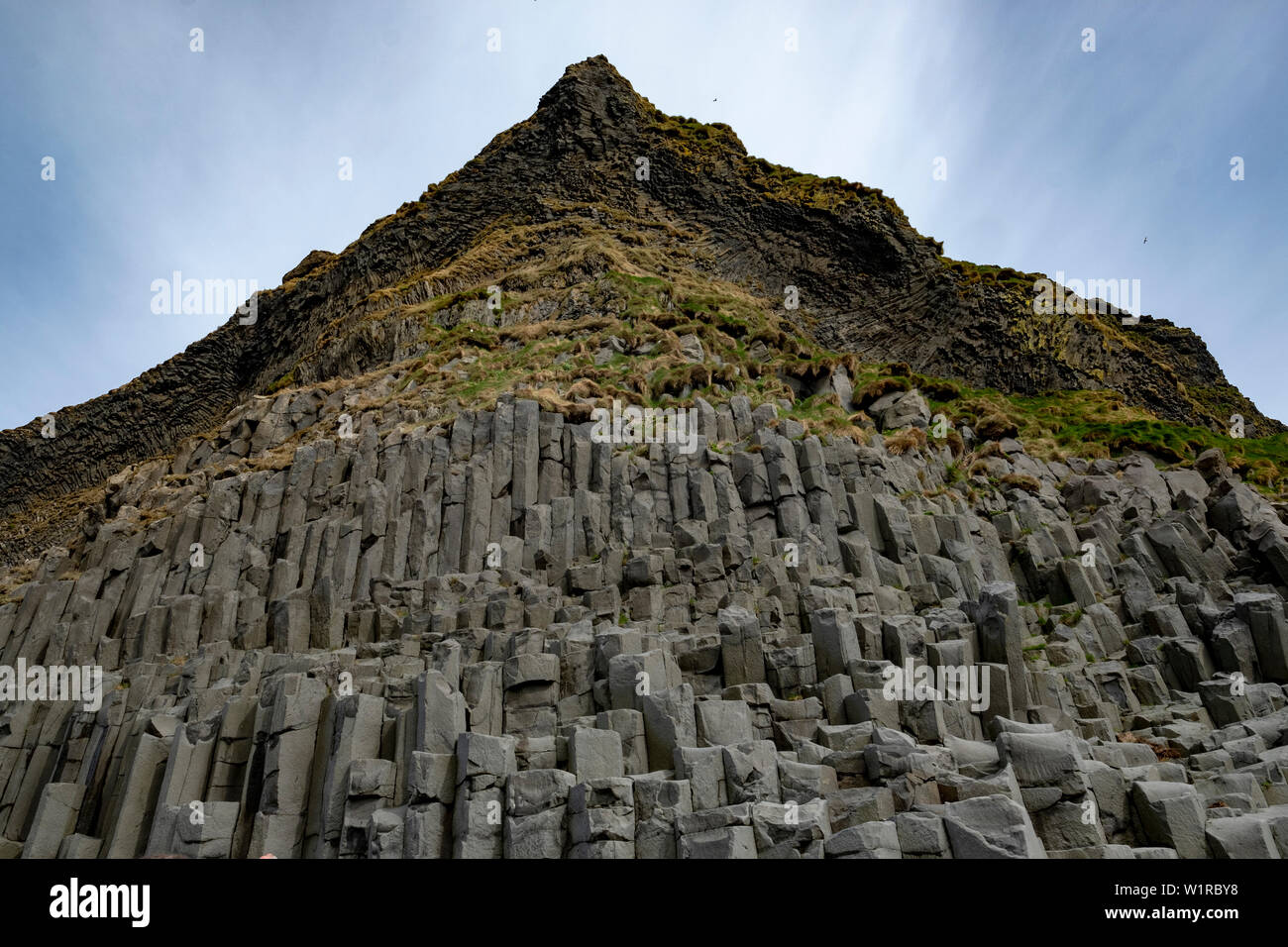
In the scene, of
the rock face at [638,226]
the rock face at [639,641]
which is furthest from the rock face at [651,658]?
the rock face at [638,226]

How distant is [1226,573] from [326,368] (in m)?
38.4

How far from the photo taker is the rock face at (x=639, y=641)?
36.7ft

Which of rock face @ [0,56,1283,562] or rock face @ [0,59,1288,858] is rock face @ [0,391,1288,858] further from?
rock face @ [0,56,1283,562]

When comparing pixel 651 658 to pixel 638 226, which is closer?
pixel 651 658

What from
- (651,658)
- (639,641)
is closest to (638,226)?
(639,641)

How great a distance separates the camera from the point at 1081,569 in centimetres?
2053

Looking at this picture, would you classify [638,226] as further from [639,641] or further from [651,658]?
[651,658]

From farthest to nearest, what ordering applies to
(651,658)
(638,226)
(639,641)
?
(638,226)
(639,641)
(651,658)

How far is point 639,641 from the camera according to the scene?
15297 mm

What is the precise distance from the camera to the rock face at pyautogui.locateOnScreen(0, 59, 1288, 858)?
1118 centimetres

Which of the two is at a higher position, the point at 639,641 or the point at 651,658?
the point at 639,641

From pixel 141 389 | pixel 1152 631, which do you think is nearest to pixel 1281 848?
pixel 1152 631

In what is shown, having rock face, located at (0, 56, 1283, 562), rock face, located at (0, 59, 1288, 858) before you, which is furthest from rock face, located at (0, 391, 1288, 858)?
rock face, located at (0, 56, 1283, 562)
